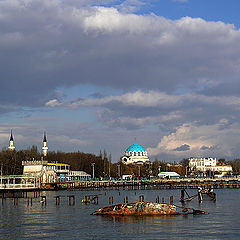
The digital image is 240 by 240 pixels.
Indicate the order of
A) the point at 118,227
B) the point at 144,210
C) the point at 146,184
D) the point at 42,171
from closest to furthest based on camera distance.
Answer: the point at 118,227 < the point at 144,210 < the point at 42,171 < the point at 146,184

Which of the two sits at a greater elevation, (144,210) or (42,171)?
(42,171)

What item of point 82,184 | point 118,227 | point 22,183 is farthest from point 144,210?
point 82,184

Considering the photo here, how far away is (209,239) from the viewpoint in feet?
149

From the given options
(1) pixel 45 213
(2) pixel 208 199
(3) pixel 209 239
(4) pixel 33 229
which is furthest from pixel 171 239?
(2) pixel 208 199

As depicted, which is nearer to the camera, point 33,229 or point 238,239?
point 238,239

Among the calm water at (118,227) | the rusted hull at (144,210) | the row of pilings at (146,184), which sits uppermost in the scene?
the row of pilings at (146,184)

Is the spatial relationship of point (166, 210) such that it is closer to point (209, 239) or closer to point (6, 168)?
point (209, 239)

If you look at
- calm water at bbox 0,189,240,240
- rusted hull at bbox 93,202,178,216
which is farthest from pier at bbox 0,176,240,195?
rusted hull at bbox 93,202,178,216

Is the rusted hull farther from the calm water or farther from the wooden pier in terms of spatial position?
the wooden pier

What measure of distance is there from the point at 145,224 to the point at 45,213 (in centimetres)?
2189

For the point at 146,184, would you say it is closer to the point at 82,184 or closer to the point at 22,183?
the point at 82,184

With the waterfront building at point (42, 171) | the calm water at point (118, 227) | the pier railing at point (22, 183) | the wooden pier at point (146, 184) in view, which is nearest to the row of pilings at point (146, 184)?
the wooden pier at point (146, 184)

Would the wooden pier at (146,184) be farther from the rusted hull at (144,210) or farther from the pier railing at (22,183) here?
the rusted hull at (144,210)

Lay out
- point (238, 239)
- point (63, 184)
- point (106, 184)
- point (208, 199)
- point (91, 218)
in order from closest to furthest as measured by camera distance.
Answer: point (238, 239) → point (91, 218) → point (208, 199) → point (63, 184) → point (106, 184)
